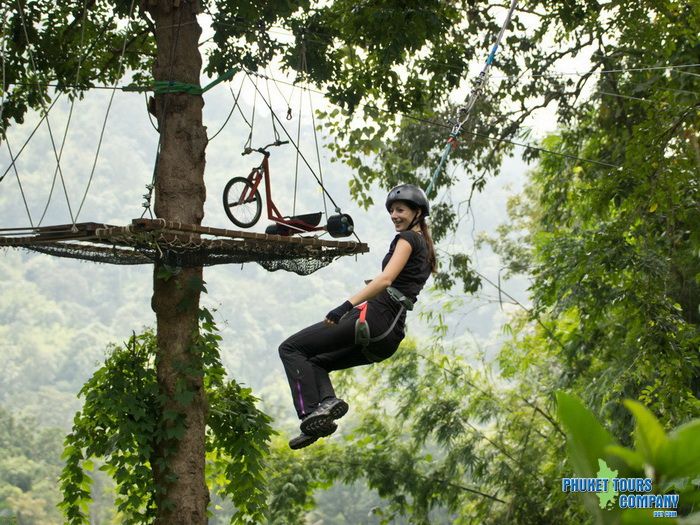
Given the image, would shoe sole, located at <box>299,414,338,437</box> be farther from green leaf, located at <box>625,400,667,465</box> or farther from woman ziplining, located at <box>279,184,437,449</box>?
green leaf, located at <box>625,400,667,465</box>

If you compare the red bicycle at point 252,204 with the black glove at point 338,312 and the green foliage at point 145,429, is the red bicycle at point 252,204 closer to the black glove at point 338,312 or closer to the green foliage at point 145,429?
the green foliage at point 145,429

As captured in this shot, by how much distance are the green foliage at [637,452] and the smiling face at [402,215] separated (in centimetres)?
236

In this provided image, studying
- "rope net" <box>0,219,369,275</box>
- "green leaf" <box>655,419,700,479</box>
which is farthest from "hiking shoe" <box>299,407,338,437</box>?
"green leaf" <box>655,419,700,479</box>

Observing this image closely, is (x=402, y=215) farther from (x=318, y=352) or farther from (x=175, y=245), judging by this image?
(x=175, y=245)

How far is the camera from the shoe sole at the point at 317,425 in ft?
9.59

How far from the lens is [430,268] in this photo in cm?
320

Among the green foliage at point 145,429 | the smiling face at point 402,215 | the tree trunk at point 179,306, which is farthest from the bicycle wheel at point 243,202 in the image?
the smiling face at point 402,215

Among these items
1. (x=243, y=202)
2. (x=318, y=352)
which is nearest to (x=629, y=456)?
(x=318, y=352)

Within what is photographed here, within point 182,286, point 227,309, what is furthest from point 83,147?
point 182,286

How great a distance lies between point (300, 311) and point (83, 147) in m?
25.5

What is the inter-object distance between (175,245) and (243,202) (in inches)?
52.2

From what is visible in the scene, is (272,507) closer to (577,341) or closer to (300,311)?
(577,341)

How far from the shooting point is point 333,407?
2953mm

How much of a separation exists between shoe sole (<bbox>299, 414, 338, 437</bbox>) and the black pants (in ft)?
0.17
